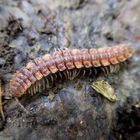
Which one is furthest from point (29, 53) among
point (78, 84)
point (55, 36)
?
point (78, 84)

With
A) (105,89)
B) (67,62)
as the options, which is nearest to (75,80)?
(67,62)

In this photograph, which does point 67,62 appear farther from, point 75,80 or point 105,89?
point 105,89

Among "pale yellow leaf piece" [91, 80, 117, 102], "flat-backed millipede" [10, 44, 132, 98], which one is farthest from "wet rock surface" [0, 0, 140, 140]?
"flat-backed millipede" [10, 44, 132, 98]

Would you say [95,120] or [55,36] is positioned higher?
[55,36]

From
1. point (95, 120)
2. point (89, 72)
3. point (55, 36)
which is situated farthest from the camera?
point (55, 36)

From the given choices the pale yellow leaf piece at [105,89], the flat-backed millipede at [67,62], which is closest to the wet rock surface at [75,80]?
the pale yellow leaf piece at [105,89]

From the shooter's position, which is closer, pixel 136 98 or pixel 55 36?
pixel 136 98

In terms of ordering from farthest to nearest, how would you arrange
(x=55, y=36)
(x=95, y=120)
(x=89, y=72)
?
1. (x=55, y=36)
2. (x=89, y=72)
3. (x=95, y=120)

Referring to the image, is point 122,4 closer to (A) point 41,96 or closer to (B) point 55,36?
(B) point 55,36
